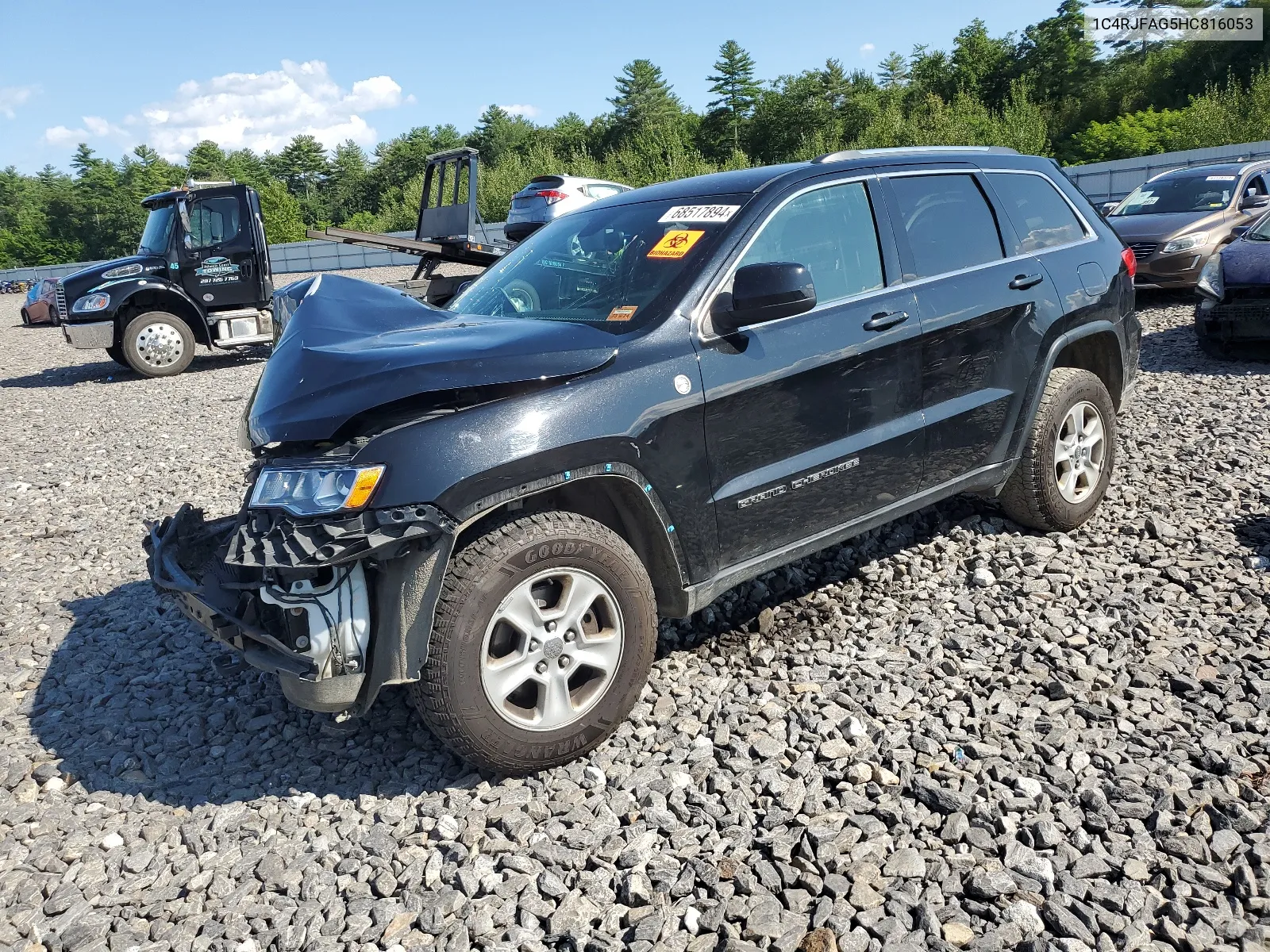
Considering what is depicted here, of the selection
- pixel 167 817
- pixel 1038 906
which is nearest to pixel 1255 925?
pixel 1038 906

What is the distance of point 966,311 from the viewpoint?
4148 millimetres

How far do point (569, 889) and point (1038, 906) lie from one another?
4.11ft

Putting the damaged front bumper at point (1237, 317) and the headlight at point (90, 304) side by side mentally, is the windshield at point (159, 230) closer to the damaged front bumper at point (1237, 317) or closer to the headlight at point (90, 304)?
the headlight at point (90, 304)

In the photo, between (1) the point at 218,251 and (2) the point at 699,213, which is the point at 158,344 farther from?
(2) the point at 699,213

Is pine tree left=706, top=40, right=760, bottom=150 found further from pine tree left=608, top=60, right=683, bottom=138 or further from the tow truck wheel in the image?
the tow truck wheel

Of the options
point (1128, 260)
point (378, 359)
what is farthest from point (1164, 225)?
point (378, 359)

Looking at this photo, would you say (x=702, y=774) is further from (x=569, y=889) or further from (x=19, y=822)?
(x=19, y=822)

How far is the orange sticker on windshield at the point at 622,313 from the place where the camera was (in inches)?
135

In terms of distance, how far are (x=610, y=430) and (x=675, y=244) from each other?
3.17 ft

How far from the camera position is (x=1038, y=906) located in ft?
8.16

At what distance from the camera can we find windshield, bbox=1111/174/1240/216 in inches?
487

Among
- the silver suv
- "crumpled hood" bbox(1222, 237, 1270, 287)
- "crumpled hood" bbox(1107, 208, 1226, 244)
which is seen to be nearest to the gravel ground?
"crumpled hood" bbox(1222, 237, 1270, 287)

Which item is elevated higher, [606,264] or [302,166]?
[302,166]

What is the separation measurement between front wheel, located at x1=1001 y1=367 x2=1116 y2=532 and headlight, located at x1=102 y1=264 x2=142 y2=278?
40.9ft
